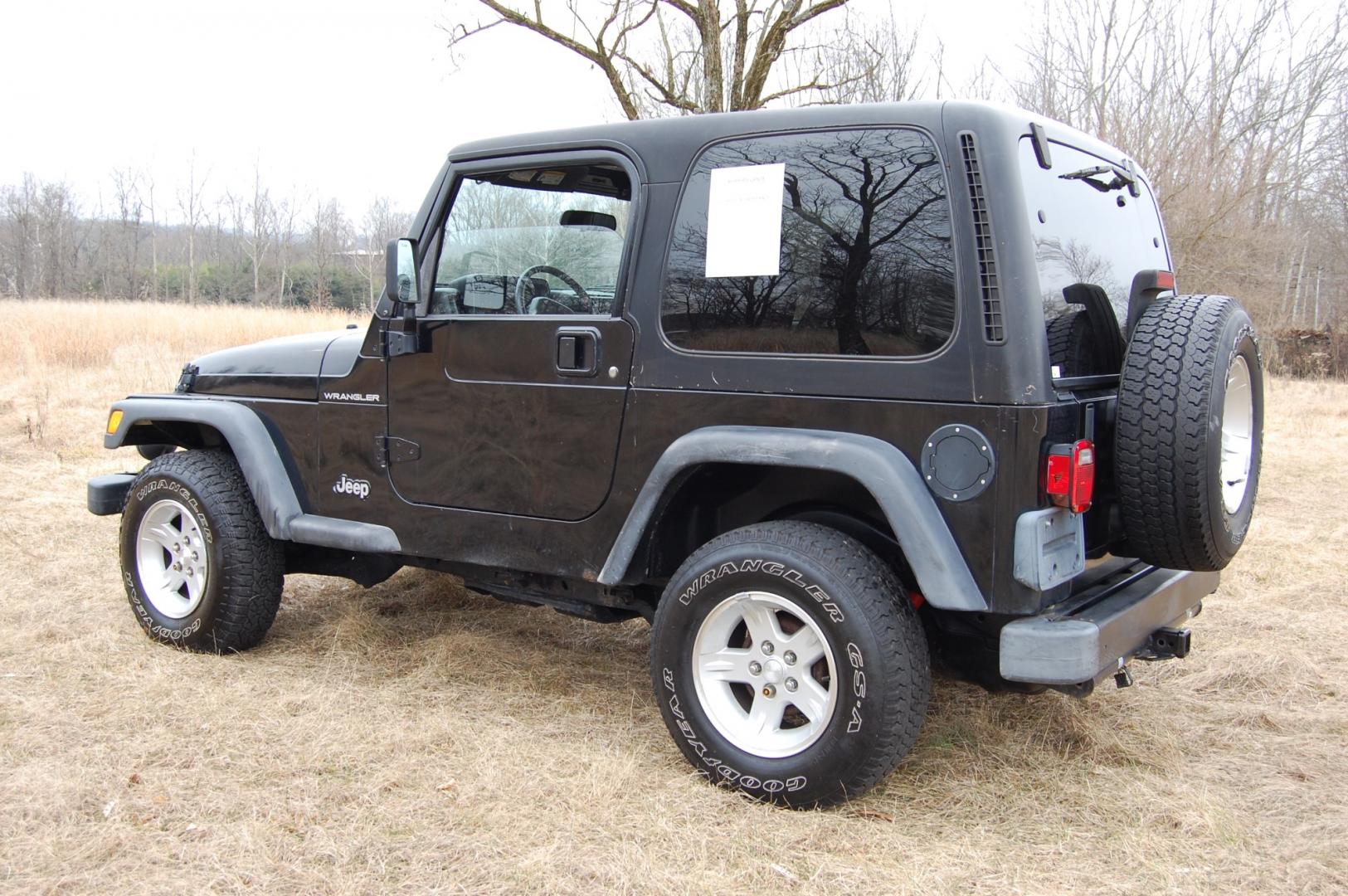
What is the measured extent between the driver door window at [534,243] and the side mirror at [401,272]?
89 millimetres

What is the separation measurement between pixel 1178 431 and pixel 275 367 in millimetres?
3299

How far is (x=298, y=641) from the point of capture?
177 inches

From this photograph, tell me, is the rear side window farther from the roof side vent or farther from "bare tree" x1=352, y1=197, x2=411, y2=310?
"bare tree" x1=352, y1=197, x2=411, y2=310

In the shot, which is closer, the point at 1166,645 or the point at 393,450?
the point at 1166,645

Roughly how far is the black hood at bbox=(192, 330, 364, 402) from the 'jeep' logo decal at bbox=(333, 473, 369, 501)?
353mm

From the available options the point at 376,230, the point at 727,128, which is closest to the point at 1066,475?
the point at 727,128

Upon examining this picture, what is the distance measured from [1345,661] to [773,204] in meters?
3.17

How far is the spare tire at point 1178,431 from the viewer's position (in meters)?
2.66

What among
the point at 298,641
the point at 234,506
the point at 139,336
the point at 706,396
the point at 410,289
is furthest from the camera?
the point at 139,336

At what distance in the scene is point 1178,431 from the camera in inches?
105

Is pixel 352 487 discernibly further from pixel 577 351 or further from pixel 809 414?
pixel 809 414

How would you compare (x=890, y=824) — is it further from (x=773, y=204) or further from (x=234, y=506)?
(x=234, y=506)

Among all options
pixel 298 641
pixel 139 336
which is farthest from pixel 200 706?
pixel 139 336

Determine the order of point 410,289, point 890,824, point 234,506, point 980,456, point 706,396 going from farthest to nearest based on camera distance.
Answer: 1. point 234,506
2. point 410,289
3. point 706,396
4. point 890,824
5. point 980,456
